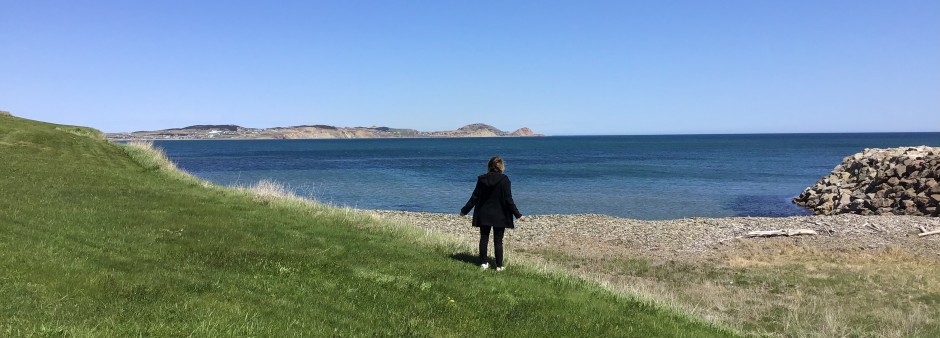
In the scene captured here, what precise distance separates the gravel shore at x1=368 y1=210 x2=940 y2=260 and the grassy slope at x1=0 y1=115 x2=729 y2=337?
6.71 m

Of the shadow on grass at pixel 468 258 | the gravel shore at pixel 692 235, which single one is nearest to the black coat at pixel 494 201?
the shadow on grass at pixel 468 258

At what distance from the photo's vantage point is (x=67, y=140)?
30.9 metres

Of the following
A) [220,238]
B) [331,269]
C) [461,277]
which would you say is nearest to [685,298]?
[461,277]

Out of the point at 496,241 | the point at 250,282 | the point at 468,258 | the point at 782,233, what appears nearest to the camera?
the point at 250,282

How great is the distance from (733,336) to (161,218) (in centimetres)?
1171

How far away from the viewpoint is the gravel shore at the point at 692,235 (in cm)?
2112

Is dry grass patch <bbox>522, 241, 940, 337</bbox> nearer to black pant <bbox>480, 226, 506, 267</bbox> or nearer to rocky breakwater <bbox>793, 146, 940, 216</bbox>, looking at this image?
black pant <bbox>480, 226, 506, 267</bbox>

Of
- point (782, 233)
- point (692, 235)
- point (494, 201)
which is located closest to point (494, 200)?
point (494, 201)

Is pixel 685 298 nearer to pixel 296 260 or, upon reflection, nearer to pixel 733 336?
pixel 733 336

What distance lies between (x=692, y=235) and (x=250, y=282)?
19.7 metres

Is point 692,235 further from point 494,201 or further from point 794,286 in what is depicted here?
point 494,201

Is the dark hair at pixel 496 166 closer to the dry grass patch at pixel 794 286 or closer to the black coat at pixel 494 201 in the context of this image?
the black coat at pixel 494 201

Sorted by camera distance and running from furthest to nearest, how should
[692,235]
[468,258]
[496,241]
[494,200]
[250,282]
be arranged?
1. [692,235]
2. [468,258]
3. [496,241]
4. [494,200]
5. [250,282]

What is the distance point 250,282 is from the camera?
8.85m
